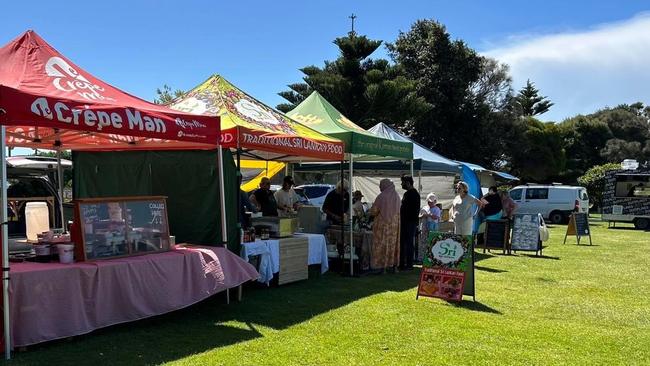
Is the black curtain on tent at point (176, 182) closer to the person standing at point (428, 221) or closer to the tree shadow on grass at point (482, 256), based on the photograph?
the person standing at point (428, 221)

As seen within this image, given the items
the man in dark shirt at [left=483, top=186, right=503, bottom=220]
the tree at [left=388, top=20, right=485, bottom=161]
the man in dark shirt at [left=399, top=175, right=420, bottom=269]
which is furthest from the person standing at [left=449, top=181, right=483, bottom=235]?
the tree at [left=388, top=20, right=485, bottom=161]

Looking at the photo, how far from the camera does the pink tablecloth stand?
4633 millimetres

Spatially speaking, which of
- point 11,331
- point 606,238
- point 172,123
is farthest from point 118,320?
point 606,238

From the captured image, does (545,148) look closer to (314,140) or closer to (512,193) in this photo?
(512,193)

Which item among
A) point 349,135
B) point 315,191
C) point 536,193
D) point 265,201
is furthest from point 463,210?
point 536,193

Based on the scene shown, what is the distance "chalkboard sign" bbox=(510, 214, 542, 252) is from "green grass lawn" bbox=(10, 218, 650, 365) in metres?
3.72

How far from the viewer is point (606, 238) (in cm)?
1777

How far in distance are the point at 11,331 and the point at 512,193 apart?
24255mm

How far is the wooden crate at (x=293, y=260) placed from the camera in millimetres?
7879

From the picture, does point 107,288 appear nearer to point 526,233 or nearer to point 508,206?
point 526,233

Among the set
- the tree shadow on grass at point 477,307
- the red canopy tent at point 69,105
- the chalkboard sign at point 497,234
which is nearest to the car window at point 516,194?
the chalkboard sign at point 497,234

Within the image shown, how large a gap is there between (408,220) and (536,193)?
56.9 ft

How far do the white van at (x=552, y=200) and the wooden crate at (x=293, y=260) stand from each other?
1878cm

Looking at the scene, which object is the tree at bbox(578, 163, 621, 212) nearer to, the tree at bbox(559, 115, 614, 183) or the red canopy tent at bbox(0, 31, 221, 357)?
the tree at bbox(559, 115, 614, 183)
